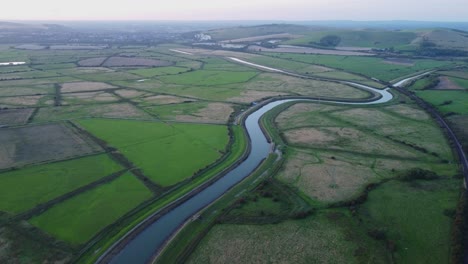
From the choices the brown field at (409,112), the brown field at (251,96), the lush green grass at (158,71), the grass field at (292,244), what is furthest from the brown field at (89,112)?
the brown field at (409,112)

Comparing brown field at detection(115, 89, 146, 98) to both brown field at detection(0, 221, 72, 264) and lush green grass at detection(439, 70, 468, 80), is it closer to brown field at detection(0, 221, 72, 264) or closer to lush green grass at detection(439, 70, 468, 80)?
brown field at detection(0, 221, 72, 264)

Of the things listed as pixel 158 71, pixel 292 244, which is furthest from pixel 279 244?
pixel 158 71

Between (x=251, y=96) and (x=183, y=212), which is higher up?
(x=251, y=96)

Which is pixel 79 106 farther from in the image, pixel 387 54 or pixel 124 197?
pixel 387 54

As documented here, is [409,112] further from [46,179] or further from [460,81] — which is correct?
[46,179]

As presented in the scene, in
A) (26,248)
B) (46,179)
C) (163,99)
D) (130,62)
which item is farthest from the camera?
(130,62)

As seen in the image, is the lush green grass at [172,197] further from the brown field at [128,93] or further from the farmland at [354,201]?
the brown field at [128,93]

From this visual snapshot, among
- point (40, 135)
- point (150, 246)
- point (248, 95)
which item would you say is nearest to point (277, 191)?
point (150, 246)
